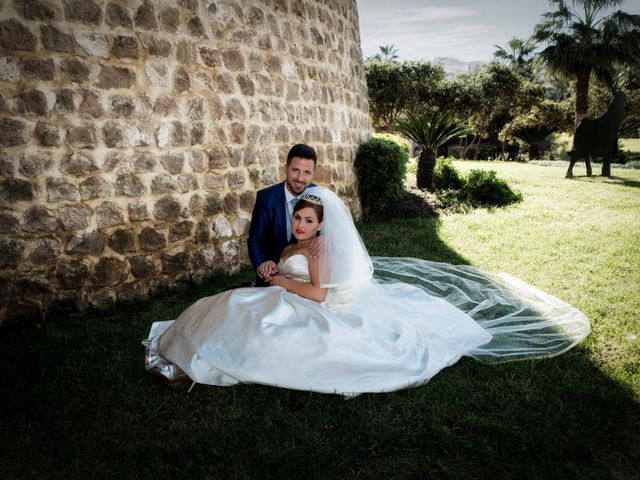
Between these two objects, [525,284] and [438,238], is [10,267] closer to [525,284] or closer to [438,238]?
[525,284]

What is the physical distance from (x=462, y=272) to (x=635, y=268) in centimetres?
234

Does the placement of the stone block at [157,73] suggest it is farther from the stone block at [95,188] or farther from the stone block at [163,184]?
the stone block at [95,188]

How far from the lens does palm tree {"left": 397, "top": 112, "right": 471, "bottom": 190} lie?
36.1 feet

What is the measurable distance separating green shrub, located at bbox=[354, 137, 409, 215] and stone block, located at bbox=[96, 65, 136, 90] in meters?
4.77

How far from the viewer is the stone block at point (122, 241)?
4.60 m

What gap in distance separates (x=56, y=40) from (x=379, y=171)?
567cm

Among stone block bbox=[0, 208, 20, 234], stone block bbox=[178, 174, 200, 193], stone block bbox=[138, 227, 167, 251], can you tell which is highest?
stone block bbox=[178, 174, 200, 193]

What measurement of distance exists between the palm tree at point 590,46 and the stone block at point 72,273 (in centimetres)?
2283

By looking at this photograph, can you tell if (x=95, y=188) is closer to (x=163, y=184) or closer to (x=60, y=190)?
(x=60, y=190)

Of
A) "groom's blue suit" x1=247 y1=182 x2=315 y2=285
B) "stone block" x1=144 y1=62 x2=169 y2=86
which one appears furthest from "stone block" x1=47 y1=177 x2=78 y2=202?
"groom's blue suit" x1=247 y1=182 x2=315 y2=285

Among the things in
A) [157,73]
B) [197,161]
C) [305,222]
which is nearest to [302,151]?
[305,222]

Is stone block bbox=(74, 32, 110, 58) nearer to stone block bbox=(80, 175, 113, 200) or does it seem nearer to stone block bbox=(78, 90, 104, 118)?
stone block bbox=(78, 90, 104, 118)

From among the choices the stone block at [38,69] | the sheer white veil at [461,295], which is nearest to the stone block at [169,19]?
the stone block at [38,69]

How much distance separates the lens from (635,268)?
5637 mm
